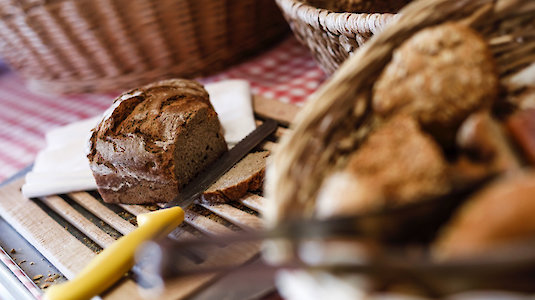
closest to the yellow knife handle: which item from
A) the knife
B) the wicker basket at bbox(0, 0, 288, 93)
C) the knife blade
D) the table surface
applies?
the knife

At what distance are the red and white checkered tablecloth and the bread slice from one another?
0.40m

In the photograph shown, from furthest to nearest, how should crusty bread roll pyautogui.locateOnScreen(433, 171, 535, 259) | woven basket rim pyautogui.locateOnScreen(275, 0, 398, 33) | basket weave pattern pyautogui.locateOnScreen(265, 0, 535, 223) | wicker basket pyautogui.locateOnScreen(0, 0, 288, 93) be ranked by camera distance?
wicker basket pyautogui.locateOnScreen(0, 0, 288, 93) < woven basket rim pyautogui.locateOnScreen(275, 0, 398, 33) < basket weave pattern pyautogui.locateOnScreen(265, 0, 535, 223) < crusty bread roll pyautogui.locateOnScreen(433, 171, 535, 259)

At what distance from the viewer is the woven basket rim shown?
82 centimetres

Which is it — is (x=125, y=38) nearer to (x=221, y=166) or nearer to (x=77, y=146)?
(x=77, y=146)

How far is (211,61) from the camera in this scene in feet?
5.52

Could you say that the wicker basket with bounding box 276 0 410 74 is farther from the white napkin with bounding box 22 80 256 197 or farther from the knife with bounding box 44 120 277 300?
the knife with bounding box 44 120 277 300

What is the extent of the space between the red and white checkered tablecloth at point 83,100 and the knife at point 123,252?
1.78 ft

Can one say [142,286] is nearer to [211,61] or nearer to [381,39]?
[381,39]

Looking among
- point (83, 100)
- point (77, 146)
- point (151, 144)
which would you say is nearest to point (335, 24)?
point (151, 144)

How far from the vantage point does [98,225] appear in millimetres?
1025

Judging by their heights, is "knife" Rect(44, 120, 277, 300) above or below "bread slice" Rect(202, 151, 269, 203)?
above

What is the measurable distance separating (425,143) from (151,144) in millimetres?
638

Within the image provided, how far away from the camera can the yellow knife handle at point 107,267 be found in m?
0.71

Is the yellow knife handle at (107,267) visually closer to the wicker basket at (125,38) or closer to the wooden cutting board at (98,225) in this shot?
the wooden cutting board at (98,225)
